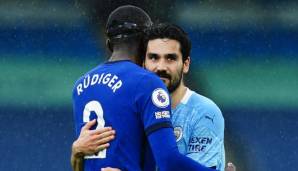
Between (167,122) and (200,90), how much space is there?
4.19 meters

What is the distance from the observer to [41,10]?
771cm

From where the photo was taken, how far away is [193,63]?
7520 mm

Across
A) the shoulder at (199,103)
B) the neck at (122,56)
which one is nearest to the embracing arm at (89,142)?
the neck at (122,56)

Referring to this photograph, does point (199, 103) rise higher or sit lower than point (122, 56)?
lower

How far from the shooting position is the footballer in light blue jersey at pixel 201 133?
143 inches

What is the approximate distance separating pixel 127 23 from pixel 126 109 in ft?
1.20

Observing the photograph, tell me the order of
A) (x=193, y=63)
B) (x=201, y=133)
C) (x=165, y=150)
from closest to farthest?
(x=165, y=150)
(x=201, y=133)
(x=193, y=63)

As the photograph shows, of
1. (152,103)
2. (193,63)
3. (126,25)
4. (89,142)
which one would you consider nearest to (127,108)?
(152,103)

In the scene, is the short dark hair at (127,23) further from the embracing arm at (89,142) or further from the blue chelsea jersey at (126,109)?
the embracing arm at (89,142)

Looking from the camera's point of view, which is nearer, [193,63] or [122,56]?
[122,56]

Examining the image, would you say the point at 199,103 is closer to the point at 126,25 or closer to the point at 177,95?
the point at 177,95

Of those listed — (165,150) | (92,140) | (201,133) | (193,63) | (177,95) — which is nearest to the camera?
(165,150)

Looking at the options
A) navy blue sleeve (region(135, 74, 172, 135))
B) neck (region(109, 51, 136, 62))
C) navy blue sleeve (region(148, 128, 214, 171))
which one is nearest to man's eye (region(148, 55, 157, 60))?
neck (region(109, 51, 136, 62))

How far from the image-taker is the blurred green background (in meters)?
7.59
